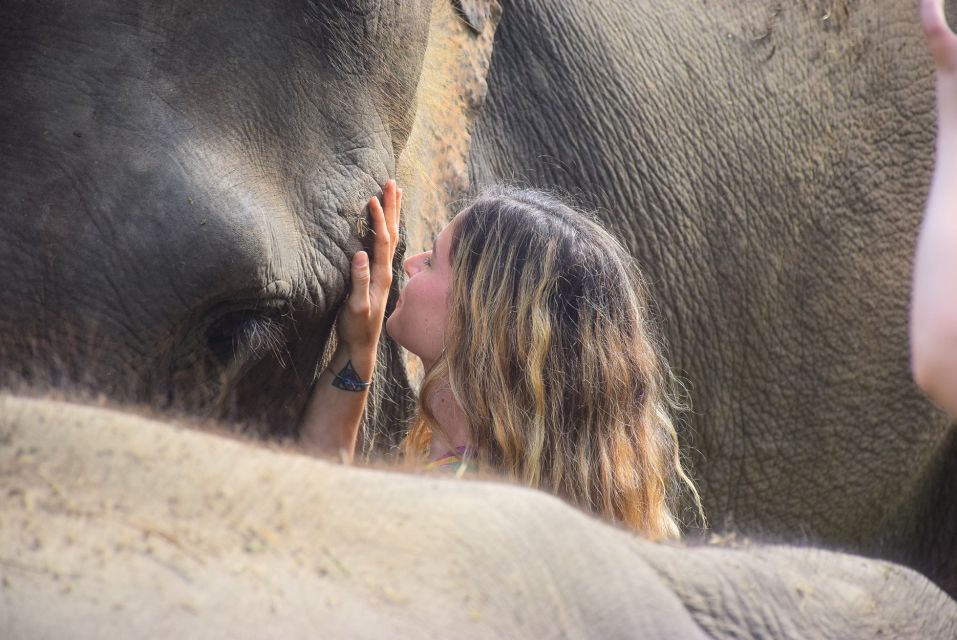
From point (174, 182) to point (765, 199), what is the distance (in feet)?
6.55

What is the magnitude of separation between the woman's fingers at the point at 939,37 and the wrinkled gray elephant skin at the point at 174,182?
3.57 ft

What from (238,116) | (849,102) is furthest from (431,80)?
(849,102)

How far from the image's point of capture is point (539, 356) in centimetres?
204

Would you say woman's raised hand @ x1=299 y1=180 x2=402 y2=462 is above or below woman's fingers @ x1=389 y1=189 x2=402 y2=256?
below

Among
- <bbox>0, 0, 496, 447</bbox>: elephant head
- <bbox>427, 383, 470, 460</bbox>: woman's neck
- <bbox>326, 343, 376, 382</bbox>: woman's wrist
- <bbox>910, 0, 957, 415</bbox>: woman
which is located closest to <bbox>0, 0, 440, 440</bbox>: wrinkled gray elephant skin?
<bbox>0, 0, 496, 447</bbox>: elephant head

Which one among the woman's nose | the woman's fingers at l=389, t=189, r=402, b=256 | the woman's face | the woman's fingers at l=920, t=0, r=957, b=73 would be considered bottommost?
the woman's face


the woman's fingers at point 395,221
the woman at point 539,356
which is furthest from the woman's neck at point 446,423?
the woman's fingers at point 395,221

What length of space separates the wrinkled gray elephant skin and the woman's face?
0.13 meters

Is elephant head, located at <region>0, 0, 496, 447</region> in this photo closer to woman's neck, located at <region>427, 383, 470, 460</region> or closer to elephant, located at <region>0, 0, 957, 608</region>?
elephant, located at <region>0, 0, 957, 608</region>

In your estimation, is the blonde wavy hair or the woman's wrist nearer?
the blonde wavy hair

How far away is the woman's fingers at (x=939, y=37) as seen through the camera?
125cm

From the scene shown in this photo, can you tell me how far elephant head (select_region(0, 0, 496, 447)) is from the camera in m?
1.91

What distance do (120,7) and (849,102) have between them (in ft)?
7.62

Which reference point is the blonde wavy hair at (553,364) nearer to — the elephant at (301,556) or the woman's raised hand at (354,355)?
the woman's raised hand at (354,355)
